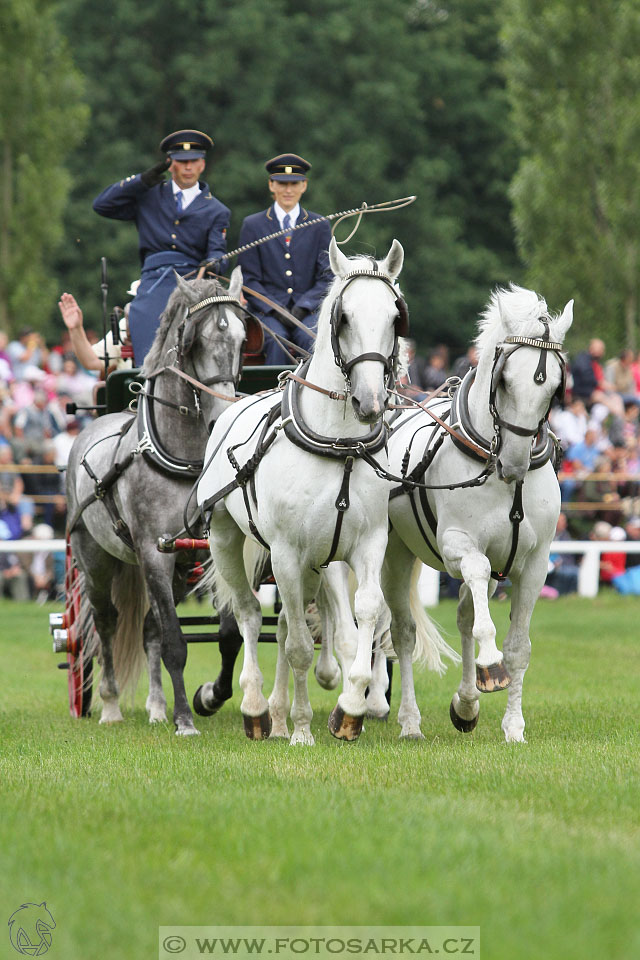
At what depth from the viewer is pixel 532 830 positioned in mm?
5305

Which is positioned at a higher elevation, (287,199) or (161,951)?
(287,199)

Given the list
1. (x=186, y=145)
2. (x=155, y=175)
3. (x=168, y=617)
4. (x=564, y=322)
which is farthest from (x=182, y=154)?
(x=564, y=322)

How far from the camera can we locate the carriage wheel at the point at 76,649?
10.0 metres

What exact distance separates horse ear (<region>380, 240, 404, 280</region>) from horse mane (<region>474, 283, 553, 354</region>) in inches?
21.6

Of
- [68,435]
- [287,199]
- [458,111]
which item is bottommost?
[68,435]

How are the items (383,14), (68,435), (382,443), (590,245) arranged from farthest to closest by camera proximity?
(383,14), (590,245), (68,435), (382,443)

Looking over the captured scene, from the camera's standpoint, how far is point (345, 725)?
707cm

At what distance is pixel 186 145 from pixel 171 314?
172 cm

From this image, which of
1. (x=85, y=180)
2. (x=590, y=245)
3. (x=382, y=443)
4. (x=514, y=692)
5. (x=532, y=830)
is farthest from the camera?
(x=85, y=180)

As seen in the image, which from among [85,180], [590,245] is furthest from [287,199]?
[85,180]

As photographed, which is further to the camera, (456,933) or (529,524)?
(529,524)

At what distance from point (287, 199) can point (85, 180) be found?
86.1ft

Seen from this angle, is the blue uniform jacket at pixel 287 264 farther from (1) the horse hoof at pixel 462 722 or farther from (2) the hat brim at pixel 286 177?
(1) the horse hoof at pixel 462 722

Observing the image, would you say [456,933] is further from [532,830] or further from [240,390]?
[240,390]
